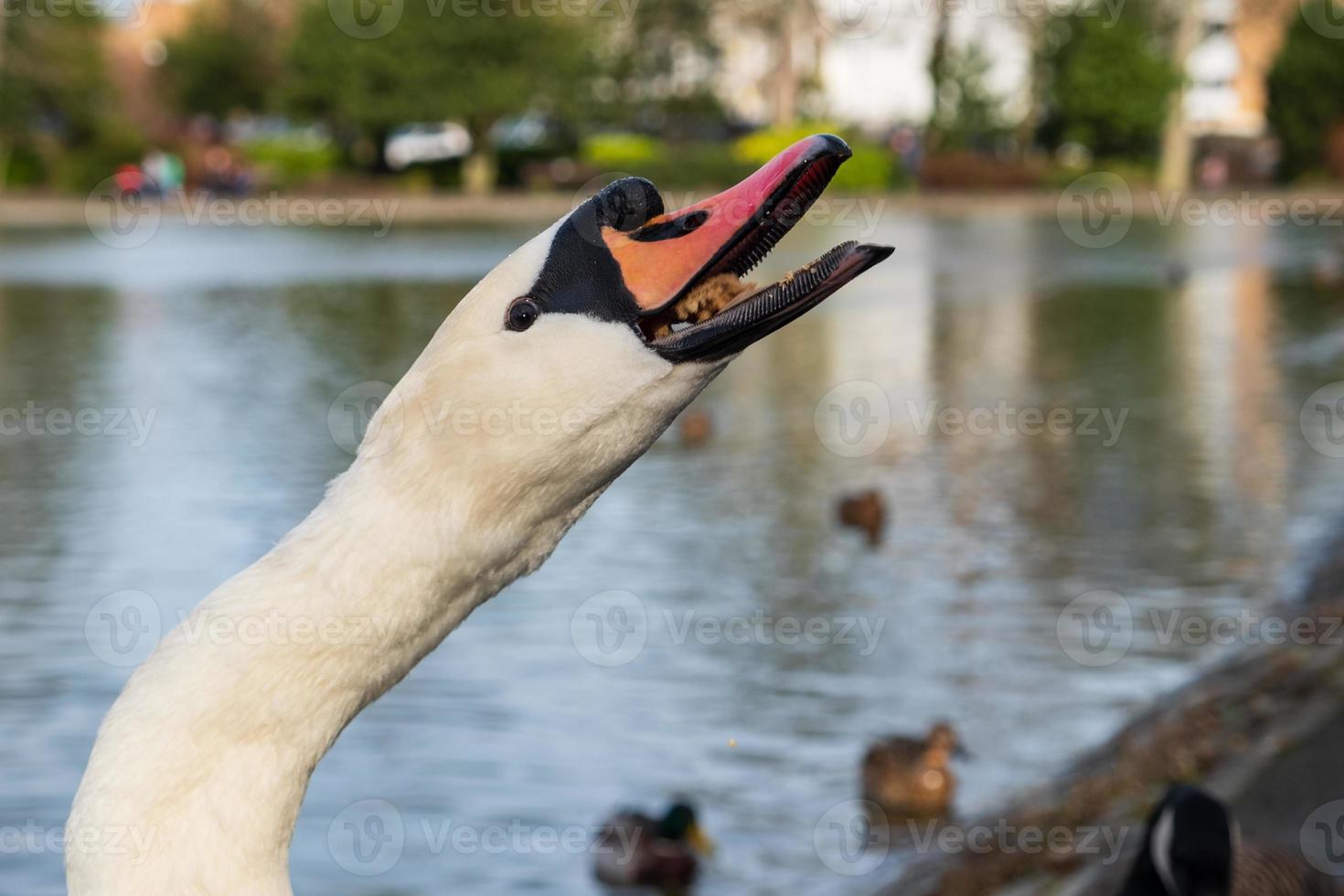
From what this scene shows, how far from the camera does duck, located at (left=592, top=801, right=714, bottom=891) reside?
6793 mm

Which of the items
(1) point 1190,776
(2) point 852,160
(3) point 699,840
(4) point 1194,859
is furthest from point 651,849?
(2) point 852,160

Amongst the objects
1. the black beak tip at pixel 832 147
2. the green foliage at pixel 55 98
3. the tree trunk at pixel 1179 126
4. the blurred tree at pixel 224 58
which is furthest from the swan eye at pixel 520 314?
the blurred tree at pixel 224 58

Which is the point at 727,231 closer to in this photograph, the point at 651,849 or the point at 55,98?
the point at 651,849

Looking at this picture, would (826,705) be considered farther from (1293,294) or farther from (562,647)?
(1293,294)

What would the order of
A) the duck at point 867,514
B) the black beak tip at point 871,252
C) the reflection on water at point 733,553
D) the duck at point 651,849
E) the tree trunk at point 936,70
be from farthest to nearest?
1. the tree trunk at point 936,70
2. the duck at point 867,514
3. the reflection on water at point 733,553
4. the duck at point 651,849
5. the black beak tip at point 871,252

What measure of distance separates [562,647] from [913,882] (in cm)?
315

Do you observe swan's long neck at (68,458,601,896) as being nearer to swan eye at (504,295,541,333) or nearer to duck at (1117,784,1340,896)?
→ swan eye at (504,295,541,333)

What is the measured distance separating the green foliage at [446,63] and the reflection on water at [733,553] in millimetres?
27432

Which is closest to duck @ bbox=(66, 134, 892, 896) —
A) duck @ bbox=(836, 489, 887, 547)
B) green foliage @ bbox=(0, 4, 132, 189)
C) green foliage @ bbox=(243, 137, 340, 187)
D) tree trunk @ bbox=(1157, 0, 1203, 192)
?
duck @ bbox=(836, 489, 887, 547)

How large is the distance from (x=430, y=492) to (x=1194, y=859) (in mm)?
3380

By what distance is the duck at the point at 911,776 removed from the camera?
726 centimetres

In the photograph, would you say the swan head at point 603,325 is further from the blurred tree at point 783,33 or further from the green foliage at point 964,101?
the blurred tree at point 783,33

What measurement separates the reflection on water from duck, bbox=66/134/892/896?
16.7ft

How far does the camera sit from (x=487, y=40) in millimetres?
50281
